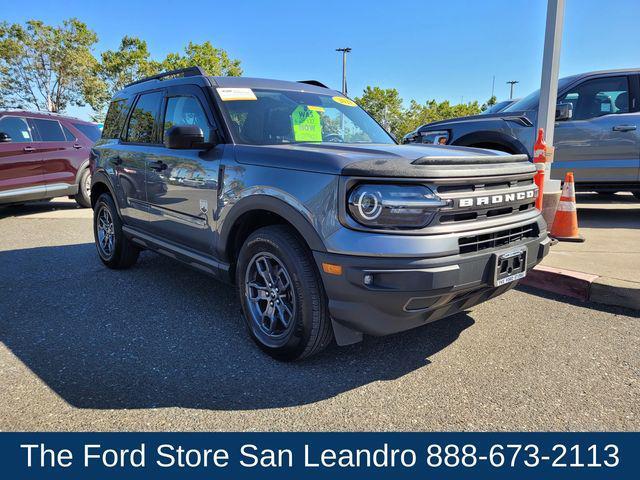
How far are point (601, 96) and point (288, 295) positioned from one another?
6.37m

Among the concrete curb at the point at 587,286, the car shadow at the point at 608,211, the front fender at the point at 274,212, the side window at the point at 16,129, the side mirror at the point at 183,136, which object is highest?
the side window at the point at 16,129

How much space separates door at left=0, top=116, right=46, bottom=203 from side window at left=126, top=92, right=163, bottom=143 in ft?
16.8

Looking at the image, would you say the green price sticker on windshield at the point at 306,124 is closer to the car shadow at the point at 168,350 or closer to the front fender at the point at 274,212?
the front fender at the point at 274,212

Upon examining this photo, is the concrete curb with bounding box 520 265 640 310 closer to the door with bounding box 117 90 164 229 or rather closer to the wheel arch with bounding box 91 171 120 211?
the door with bounding box 117 90 164 229

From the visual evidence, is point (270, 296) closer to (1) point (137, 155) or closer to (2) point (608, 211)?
(1) point (137, 155)

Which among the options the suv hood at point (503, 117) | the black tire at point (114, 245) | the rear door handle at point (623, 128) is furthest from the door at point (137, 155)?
the rear door handle at point (623, 128)

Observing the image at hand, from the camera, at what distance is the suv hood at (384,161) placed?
2.39m

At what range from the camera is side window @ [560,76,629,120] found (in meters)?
6.76

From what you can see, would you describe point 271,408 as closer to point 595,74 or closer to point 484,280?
point 484,280

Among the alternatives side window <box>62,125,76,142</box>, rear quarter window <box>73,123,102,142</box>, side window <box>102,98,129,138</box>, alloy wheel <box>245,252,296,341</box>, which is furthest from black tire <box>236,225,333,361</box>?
rear quarter window <box>73,123,102,142</box>

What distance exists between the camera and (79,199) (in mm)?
9742

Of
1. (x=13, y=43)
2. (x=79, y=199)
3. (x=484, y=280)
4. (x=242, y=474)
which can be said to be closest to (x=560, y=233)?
(x=484, y=280)

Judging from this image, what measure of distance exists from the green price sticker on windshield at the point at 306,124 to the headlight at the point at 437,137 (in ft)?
11.7

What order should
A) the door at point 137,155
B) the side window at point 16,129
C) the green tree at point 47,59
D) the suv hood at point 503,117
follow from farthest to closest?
the green tree at point 47,59, the side window at point 16,129, the suv hood at point 503,117, the door at point 137,155
